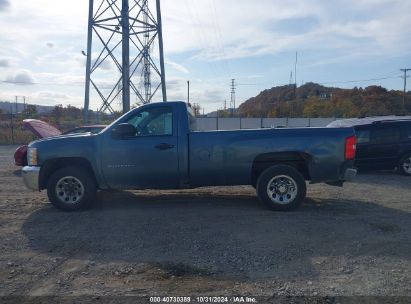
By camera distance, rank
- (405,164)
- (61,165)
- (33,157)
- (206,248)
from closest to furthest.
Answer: (206,248) → (33,157) → (61,165) → (405,164)

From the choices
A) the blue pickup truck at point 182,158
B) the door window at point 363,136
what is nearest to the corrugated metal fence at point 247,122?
the door window at point 363,136

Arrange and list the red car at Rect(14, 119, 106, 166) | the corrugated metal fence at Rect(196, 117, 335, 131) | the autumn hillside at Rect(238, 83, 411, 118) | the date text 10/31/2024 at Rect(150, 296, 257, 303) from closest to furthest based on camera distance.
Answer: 1. the date text 10/31/2024 at Rect(150, 296, 257, 303)
2. the red car at Rect(14, 119, 106, 166)
3. the corrugated metal fence at Rect(196, 117, 335, 131)
4. the autumn hillside at Rect(238, 83, 411, 118)

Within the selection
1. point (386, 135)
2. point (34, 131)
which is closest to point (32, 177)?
→ point (34, 131)

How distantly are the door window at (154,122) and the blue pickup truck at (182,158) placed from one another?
0.06ft

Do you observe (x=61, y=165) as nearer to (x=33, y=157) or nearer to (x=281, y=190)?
(x=33, y=157)

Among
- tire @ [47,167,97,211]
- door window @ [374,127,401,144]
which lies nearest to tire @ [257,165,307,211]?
tire @ [47,167,97,211]

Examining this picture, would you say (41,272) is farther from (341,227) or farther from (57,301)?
(341,227)

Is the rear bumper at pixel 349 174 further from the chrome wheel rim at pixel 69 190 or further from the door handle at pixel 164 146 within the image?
the chrome wheel rim at pixel 69 190

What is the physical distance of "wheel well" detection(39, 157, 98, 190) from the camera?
806 centimetres

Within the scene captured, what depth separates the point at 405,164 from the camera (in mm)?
12734

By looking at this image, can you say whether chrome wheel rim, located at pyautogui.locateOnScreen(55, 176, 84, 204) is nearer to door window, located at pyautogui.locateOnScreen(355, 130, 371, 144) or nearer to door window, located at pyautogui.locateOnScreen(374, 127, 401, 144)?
door window, located at pyautogui.locateOnScreen(355, 130, 371, 144)

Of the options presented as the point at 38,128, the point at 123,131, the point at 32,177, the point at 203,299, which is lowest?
the point at 203,299

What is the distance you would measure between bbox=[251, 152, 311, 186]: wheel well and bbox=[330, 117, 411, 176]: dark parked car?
211 inches

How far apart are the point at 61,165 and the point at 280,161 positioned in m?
4.01
